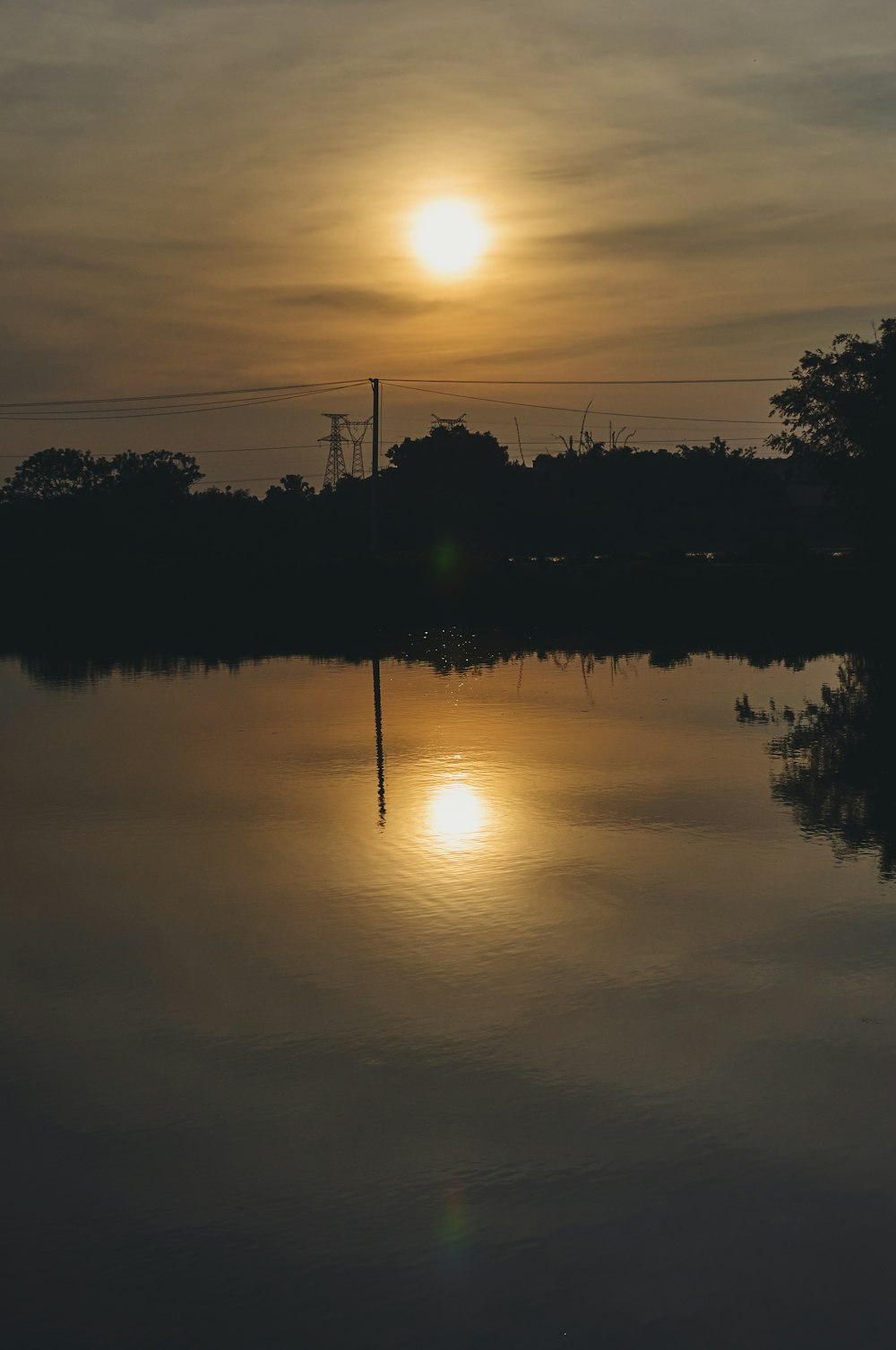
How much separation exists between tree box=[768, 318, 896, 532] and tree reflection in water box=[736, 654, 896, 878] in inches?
1333

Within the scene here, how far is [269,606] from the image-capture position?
55.0 m

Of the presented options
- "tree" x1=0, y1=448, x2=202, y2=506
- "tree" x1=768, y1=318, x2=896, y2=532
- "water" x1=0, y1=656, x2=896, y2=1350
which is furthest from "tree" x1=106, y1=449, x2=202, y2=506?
"water" x1=0, y1=656, x2=896, y2=1350

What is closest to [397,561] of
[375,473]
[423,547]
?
[375,473]

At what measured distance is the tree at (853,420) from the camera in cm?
5962

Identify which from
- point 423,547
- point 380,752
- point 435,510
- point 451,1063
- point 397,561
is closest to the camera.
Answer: point 451,1063

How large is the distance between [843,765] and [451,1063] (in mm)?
11573

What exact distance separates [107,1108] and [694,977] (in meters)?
4.18

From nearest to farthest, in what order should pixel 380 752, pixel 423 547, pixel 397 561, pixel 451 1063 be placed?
pixel 451 1063
pixel 380 752
pixel 397 561
pixel 423 547

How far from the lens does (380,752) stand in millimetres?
19781

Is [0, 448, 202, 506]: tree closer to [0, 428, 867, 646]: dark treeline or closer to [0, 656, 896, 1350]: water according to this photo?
[0, 428, 867, 646]: dark treeline

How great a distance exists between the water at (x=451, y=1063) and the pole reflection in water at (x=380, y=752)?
20 centimetres

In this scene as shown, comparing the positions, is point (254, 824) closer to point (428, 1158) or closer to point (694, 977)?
point (694, 977)

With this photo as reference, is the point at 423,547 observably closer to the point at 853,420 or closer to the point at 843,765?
the point at 853,420

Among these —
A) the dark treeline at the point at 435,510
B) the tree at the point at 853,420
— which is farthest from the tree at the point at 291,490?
the tree at the point at 853,420
